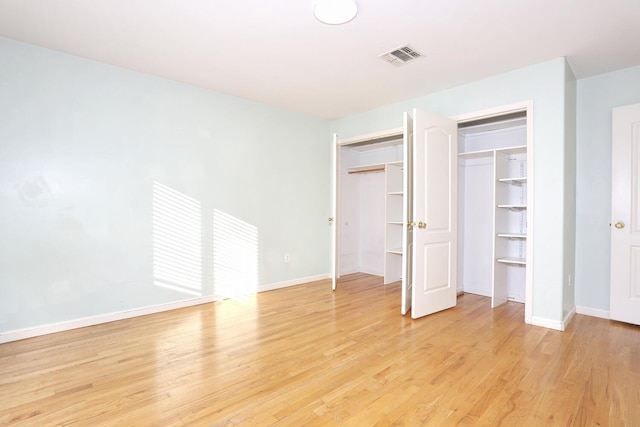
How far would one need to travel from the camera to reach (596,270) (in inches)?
139

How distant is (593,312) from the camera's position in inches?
138

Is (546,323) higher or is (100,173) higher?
(100,173)

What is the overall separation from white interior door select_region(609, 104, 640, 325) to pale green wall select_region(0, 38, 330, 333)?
159 inches

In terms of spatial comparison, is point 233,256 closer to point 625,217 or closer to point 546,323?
point 546,323

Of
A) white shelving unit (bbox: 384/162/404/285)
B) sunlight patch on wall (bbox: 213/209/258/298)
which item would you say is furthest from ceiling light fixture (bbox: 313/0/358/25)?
white shelving unit (bbox: 384/162/404/285)

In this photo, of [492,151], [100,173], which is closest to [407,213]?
[492,151]

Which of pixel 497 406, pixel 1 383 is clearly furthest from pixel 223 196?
pixel 497 406

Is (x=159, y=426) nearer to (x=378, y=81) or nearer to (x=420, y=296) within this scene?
(x=420, y=296)

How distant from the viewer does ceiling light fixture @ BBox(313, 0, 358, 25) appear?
90.1 inches

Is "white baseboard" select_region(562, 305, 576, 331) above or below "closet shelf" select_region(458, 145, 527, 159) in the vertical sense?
below

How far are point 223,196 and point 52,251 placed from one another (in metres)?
1.80

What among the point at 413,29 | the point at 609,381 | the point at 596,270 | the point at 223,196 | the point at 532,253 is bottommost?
the point at 609,381

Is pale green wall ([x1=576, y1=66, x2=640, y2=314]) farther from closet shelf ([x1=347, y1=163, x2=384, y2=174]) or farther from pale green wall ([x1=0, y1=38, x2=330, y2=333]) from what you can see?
pale green wall ([x1=0, y1=38, x2=330, y2=333])

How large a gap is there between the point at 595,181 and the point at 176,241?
4755 mm
